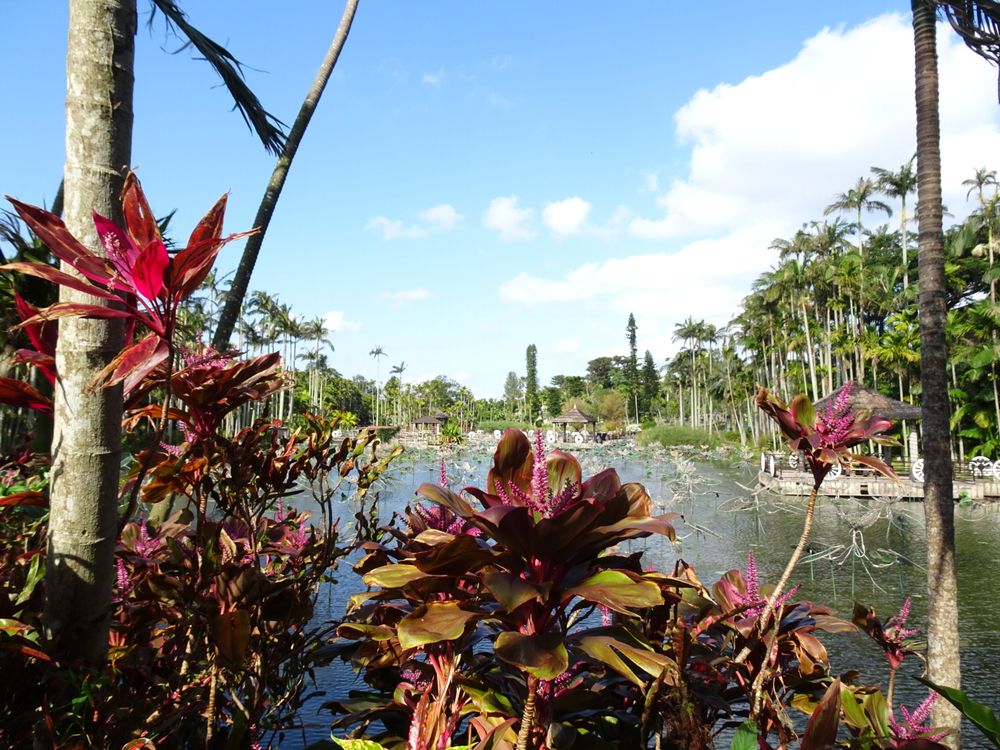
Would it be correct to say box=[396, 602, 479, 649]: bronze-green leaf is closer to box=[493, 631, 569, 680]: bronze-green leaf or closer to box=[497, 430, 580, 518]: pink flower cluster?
box=[493, 631, 569, 680]: bronze-green leaf

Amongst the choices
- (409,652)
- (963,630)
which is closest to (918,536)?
(963,630)

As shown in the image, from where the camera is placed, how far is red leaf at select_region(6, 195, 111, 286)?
110cm

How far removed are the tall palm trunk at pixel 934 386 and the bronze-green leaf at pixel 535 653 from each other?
101 inches

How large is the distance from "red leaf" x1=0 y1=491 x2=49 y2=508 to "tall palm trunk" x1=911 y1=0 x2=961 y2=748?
3378mm

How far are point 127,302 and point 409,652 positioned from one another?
3.43 ft

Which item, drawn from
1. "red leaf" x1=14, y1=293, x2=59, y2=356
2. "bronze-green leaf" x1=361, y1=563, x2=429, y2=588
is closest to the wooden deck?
"bronze-green leaf" x1=361, y1=563, x2=429, y2=588

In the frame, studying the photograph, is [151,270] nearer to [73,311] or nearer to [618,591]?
[73,311]

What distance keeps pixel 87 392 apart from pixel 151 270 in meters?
0.28

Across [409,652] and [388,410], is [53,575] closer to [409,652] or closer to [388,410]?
[409,652]

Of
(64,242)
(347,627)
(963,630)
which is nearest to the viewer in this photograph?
(64,242)

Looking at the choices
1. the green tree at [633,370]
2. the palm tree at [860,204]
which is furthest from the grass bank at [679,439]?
the green tree at [633,370]

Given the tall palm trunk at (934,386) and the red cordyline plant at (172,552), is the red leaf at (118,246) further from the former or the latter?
the tall palm trunk at (934,386)

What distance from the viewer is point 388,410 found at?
2771 inches

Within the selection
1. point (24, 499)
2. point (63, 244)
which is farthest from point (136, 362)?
point (24, 499)
